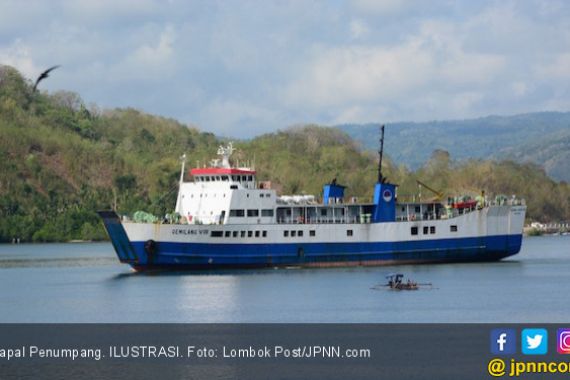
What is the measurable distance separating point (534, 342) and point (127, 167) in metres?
124

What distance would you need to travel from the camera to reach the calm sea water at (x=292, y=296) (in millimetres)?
47938

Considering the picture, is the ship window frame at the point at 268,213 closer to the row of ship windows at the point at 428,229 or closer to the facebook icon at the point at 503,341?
the row of ship windows at the point at 428,229

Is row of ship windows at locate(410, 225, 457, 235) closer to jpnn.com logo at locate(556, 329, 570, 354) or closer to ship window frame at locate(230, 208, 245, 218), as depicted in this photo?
ship window frame at locate(230, 208, 245, 218)

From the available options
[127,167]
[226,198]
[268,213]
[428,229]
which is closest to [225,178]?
[226,198]

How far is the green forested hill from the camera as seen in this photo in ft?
461

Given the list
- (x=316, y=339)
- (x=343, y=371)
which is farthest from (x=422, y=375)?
(x=316, y=339)

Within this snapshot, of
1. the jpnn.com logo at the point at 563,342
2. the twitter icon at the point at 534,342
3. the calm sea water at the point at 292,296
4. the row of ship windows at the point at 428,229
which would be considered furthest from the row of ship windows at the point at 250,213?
the jpnn.com logo at the point at 563,342

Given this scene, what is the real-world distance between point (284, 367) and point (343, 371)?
1919 mm

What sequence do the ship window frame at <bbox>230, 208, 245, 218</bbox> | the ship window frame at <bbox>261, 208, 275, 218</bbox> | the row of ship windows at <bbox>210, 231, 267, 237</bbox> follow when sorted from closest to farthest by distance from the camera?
the row of ship windows at <bbox>210, 231, 267, 237</bbox> → the ship window frame at <bbox>230, 208, 245, 218</bbox> → the ship window frame at <bbox>261, 208, 275, 218</bbox>

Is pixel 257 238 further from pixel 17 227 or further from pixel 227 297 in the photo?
pixel 17 227

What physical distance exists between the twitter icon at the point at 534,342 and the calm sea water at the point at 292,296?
178 inches

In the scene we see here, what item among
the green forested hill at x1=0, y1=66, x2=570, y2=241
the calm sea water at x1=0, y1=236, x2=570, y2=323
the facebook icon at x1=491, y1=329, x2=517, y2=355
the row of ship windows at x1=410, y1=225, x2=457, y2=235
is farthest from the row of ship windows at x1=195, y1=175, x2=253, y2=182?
the green forested hill at x1=0, y1=66, x2=570, y2=241

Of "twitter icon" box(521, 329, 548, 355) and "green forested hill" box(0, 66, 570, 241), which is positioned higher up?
"green forested hill" box(0, 66, 570, 241)

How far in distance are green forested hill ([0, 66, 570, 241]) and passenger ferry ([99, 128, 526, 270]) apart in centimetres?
5706
